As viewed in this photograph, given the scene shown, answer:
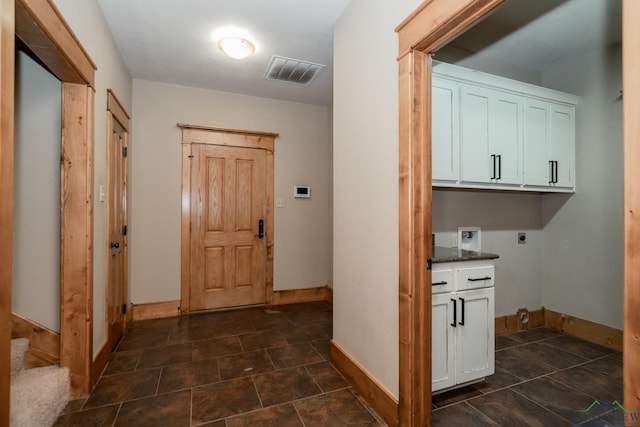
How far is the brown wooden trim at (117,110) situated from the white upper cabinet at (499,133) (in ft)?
8.67

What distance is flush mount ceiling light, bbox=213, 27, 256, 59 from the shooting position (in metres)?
2.61

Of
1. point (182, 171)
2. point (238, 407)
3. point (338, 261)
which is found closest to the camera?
point (238, 407)

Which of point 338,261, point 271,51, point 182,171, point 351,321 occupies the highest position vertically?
point 271,51

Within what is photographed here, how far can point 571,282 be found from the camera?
3.12 metres

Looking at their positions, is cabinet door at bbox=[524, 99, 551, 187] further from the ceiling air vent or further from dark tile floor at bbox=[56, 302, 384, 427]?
dark tile floor at bbox=[56, 302, 384, 427]

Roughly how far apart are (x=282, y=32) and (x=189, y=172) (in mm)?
2014

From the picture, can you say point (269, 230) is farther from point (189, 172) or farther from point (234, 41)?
point (234, 41)

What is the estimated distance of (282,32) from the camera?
103 inches

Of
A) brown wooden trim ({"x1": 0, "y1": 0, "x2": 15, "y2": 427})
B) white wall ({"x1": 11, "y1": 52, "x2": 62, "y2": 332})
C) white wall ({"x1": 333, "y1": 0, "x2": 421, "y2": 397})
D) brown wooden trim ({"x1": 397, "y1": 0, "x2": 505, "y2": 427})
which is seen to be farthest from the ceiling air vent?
brown wooden trim ({"x1": 0, "y1": 0, "x2": 15, "y2": 427})

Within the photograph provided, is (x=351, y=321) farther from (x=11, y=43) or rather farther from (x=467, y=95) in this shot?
(x=11, y=43)

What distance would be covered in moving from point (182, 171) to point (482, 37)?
3483 millimetres

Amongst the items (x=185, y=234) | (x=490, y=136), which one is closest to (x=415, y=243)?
(x=490, y=136)

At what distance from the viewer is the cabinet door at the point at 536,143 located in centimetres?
280

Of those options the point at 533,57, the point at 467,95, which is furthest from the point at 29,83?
the point at 533,57
